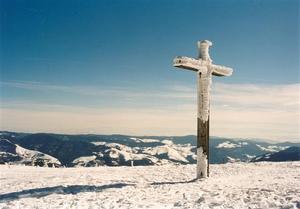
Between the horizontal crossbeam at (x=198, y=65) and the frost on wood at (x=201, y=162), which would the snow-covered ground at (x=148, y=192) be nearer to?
the frost on wood at (x=201, y=162)

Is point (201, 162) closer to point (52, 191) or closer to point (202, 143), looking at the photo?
point (202, 143)

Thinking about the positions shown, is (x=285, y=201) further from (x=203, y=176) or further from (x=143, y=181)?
(x=143, y=181)

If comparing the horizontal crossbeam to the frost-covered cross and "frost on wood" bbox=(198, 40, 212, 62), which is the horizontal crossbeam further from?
"frost on wood" bbox=(198, 40, 212, 62)

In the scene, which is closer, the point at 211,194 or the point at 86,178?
the point at 211,194

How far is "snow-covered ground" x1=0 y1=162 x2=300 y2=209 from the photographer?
16234 millimetres

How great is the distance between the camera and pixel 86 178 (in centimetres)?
2445

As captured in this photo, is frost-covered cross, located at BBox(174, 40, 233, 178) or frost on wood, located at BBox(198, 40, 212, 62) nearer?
frost-covered cross, located at BBox(174, 40, 233, 178)

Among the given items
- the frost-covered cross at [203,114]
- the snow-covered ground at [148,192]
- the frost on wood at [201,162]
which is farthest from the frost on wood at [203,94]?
the snow-covered ground at [148,192]

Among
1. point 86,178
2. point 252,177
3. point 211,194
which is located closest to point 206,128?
point 252,177

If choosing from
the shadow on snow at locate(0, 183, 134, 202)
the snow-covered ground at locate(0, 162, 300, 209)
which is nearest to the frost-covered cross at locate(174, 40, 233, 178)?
the snow-covered ground at locate(0, 162, 300, 209)

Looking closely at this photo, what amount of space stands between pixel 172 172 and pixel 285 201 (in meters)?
13.3

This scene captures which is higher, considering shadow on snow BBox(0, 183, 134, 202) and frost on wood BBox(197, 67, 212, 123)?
frost on wood BBox(197, 67, 212, 123)

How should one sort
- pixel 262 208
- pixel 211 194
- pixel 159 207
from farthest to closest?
pixel 211 194
pixel 159 207
pixel 262 208

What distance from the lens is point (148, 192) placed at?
19234 mm
